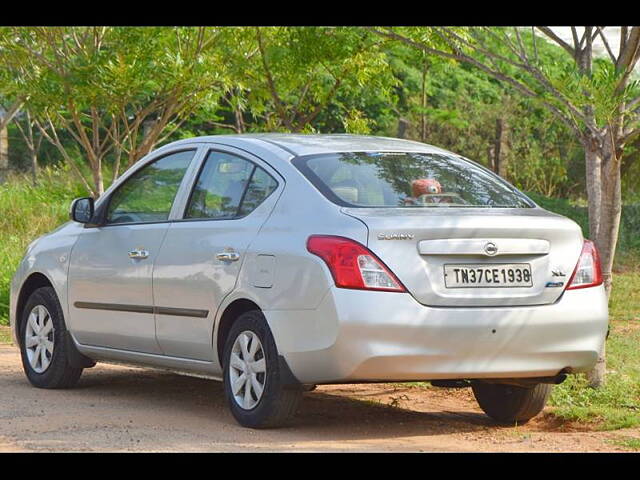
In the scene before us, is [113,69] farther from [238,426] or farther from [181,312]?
[238,426]

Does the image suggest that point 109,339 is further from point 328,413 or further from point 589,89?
point 589,89

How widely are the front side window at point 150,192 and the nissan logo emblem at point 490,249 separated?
7.59 feet

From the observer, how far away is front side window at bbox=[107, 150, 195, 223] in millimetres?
8438

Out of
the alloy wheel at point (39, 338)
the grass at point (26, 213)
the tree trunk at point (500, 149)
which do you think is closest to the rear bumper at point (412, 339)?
the alloy wheel at point (39, 338)

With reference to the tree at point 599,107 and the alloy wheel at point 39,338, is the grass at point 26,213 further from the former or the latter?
the tree at point 599,107

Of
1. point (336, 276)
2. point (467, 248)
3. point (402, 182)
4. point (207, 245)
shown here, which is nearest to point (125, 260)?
point (207, 245)

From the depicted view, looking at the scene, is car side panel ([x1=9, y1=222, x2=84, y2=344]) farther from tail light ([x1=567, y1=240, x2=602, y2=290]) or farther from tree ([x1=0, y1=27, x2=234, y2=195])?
tree ([x1=0, y1=27, x2=234, y2=195])

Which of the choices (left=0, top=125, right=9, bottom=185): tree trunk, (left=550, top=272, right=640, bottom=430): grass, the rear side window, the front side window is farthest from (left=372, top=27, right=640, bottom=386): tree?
(left=0, top=125, right=9, bottom=185): tree trunk

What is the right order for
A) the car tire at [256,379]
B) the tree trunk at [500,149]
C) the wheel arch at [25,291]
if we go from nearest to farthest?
the car tire at [256,379] → the wheel arch at [25,291] → the tree trunk at [500,149]

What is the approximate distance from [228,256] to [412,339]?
1.30 metres

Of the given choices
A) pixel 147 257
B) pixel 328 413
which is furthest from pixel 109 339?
pixel 328 413

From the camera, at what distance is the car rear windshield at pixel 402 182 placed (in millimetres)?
7293

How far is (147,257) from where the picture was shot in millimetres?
8234

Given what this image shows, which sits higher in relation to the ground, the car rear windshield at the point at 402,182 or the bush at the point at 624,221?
the car rear windshield at the point at 402,182
